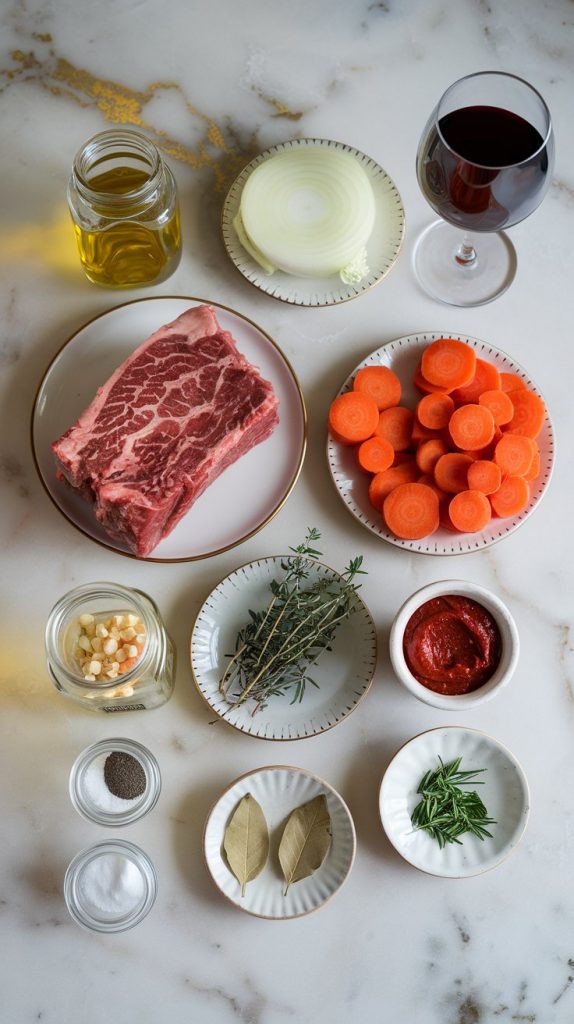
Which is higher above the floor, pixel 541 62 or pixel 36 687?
pixel 541 62

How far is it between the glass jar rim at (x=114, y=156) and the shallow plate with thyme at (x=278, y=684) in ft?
2.20

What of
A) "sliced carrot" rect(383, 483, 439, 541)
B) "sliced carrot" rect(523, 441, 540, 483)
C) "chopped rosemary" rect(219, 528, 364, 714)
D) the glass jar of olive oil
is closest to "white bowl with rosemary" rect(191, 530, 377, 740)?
"chopped rosemary" rect(219, 528, 364, 714)

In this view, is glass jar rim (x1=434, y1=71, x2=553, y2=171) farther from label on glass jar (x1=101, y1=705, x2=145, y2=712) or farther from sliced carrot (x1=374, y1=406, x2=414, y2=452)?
label on glass jar (x1=101, y1=705, x2=145, y2=712)

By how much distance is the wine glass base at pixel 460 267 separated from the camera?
6.25 ft

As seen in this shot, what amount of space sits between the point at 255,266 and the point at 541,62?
735 mm

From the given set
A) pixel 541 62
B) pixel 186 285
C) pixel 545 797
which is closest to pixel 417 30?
pixel 541 62

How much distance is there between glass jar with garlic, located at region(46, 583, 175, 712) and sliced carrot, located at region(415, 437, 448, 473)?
0.55 meters

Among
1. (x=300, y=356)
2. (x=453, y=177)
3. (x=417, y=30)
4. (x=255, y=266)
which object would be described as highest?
(x=417, y=30)

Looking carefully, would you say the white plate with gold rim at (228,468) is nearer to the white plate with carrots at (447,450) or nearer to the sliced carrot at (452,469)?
the white plate with carrots at (447,450)

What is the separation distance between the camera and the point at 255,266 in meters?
1.86

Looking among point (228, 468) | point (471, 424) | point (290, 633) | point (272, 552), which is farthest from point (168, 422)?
point (471, 424)

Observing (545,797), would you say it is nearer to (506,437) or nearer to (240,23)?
(506,437)

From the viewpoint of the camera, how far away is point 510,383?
1824mm

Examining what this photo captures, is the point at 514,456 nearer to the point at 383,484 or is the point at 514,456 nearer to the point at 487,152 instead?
the point at 383,484
